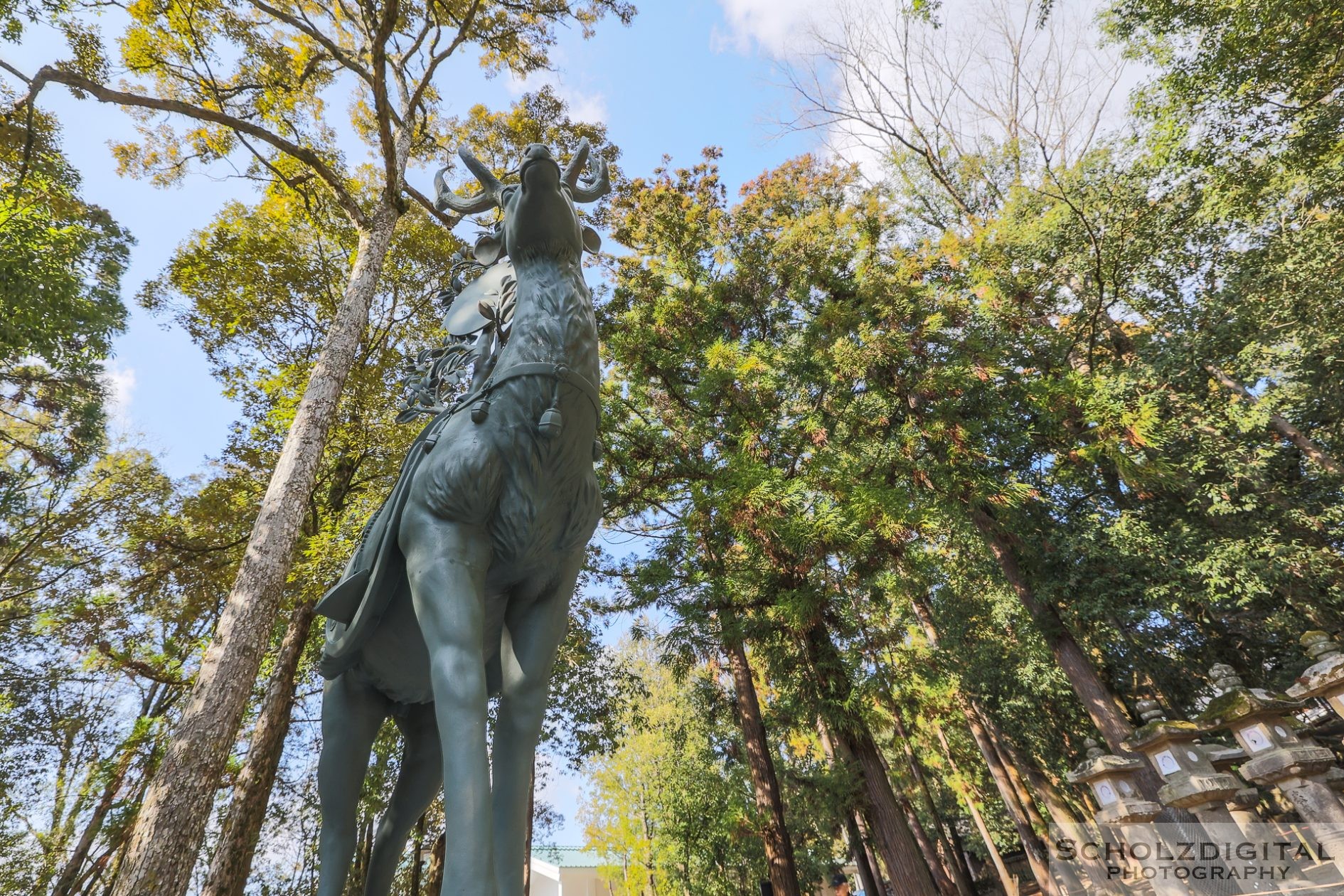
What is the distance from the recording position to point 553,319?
1784mm

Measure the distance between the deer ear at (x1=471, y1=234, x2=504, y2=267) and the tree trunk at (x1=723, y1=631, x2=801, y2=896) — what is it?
6.18 meters

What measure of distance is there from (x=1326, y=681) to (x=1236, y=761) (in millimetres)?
1245

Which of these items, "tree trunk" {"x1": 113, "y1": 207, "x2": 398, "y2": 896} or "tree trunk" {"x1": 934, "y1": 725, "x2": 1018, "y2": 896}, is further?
"tree trunk" {"x1": 934, "y1": 725, "x2": 1018, "y2": 896}

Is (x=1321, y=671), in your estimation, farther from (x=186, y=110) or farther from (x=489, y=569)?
(x=186, y=110)

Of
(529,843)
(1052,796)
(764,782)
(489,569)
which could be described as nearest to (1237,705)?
(764,782)

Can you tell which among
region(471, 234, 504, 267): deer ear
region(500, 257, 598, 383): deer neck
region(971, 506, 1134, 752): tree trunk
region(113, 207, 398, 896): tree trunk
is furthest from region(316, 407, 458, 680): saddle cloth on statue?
region(971, 506, 1134, 752): tree trunk

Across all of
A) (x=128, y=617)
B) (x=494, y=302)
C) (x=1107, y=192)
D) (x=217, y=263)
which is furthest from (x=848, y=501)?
(x=128, y=617)

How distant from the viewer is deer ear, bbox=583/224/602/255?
91.7 inches

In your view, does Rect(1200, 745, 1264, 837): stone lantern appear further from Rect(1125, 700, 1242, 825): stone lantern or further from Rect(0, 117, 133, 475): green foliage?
Rect(0, 117, 133, 475): green foliage

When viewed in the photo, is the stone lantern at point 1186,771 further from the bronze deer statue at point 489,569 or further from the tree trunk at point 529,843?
the bronze deer statue at point 489,569

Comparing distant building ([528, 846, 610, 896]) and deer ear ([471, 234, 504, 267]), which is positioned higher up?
distant building ([528, 846, 610, 896])

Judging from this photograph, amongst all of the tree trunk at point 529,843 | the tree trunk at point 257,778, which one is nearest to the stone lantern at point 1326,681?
the tree trunk at point 529,843

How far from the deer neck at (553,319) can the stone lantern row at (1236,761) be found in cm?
661

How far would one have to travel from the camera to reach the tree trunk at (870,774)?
6.36 meters
